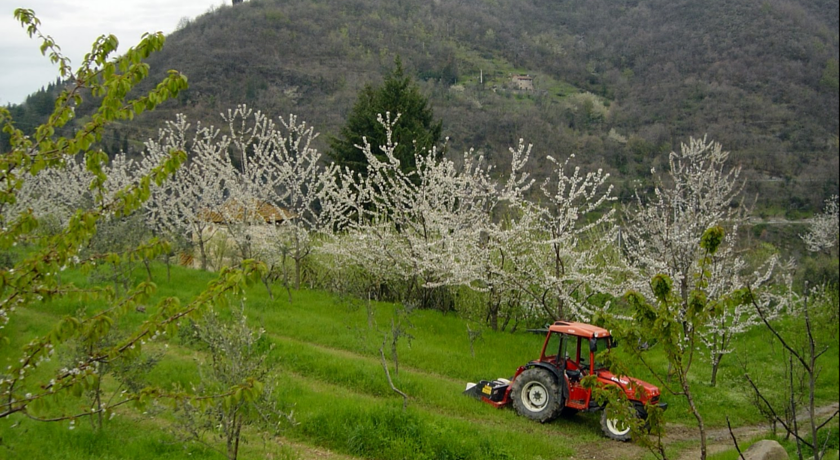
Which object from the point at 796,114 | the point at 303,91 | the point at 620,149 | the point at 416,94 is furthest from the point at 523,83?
the point at 416,94

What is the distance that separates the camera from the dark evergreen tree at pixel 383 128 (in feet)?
92.6

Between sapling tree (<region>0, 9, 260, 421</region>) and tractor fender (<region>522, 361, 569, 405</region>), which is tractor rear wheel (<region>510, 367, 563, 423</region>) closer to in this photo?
tractor fender (<region>522, 361, 569, 405</region>)

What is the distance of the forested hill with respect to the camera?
119 ft

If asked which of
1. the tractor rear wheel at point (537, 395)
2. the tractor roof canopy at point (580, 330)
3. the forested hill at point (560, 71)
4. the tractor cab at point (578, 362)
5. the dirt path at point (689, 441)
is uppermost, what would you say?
the forested hill at point (560, 71)

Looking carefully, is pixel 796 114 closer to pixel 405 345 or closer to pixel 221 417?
pixel 405 345

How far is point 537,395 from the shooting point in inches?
378

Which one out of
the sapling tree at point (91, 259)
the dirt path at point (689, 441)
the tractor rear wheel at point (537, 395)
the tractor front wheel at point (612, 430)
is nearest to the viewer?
the sapling tree at point (91, 259)

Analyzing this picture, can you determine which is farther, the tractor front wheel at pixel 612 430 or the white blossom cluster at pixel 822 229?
the white blossom cluster at pixel 822 229

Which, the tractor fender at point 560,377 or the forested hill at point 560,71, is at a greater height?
the forested hill at point 560,71

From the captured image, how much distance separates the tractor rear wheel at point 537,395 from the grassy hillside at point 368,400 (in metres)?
0.21

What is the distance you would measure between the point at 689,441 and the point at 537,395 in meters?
2.48

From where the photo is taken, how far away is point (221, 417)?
21.7 feet

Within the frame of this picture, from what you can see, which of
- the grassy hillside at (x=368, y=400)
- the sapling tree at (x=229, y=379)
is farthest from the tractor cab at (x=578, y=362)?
the sapling tree at (x=229, y=379)

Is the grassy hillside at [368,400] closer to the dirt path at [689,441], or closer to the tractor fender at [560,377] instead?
the dirt path at [689,441]
